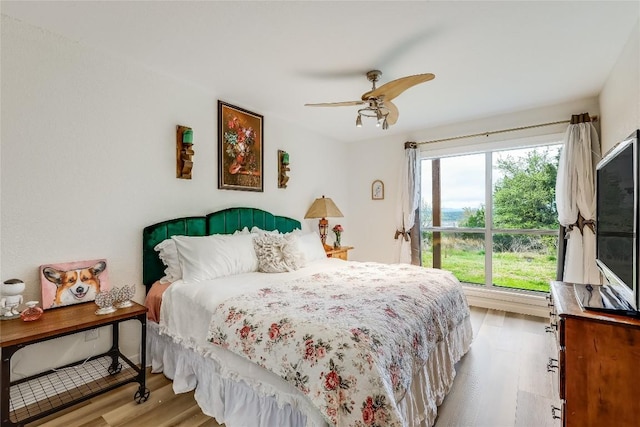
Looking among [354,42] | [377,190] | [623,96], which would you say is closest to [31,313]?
[354,42]

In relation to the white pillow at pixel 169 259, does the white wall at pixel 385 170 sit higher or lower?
higher

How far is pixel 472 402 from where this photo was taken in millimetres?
1941

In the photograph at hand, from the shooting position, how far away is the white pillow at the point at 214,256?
231 cm

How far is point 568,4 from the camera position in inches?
67.8

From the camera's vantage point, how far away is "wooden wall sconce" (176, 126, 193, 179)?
8.75ft

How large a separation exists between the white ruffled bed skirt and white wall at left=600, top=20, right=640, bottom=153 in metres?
1.92

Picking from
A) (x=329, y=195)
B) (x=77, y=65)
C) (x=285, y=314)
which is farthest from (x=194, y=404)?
(x=329, y=195)

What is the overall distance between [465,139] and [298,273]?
2.86 metres

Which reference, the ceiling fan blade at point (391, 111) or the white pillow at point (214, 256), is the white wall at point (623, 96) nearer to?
the ceiling fan blade at point (391, 111)

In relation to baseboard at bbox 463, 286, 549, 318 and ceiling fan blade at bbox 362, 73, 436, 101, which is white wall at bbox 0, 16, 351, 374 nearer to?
ceiling fan blade at bbox 362, 73, 436, 101

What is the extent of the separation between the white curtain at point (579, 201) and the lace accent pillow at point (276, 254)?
9.19ft

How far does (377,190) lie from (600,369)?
3.53 m

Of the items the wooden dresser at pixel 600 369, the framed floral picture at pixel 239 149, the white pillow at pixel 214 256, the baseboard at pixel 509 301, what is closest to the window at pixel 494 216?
the baseboard at pixel 509 301

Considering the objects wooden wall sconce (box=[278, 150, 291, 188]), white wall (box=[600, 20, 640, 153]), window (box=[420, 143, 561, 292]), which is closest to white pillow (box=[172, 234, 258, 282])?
wooden wall sconce (box=[278, 150, 291, 188])
